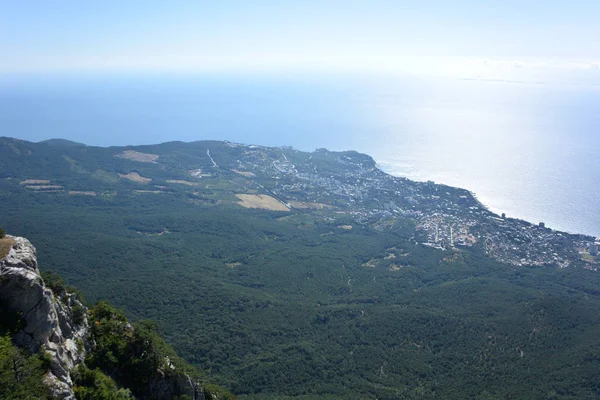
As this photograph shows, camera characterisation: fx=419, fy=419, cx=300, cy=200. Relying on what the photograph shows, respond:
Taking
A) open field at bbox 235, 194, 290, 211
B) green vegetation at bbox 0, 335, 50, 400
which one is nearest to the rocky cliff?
green vegetation at bbox 0, 335, 50, 400

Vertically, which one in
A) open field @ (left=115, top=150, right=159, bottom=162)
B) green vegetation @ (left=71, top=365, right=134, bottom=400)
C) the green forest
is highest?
green vegetation @ (left=71, top=365, right=134, bottom=400)

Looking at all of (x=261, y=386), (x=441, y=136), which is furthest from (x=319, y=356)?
(x=441, y=136)

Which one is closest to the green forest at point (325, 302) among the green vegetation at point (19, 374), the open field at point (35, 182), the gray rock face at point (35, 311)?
the gray rock face at point (35, 311)

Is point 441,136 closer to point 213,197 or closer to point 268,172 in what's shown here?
point 268,172

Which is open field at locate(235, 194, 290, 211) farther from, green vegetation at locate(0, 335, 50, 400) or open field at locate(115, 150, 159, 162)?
green vegetation at locate(0, 335, 50, 400)

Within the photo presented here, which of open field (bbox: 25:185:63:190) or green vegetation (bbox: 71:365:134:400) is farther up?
green vegetation (bbox: 71:365:134:400)

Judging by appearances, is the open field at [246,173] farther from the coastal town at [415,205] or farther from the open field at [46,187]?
the open field at [46,187]

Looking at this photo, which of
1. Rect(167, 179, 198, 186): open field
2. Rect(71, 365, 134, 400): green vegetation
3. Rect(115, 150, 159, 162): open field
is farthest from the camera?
Rect(115, 150, 159, 162): open field
